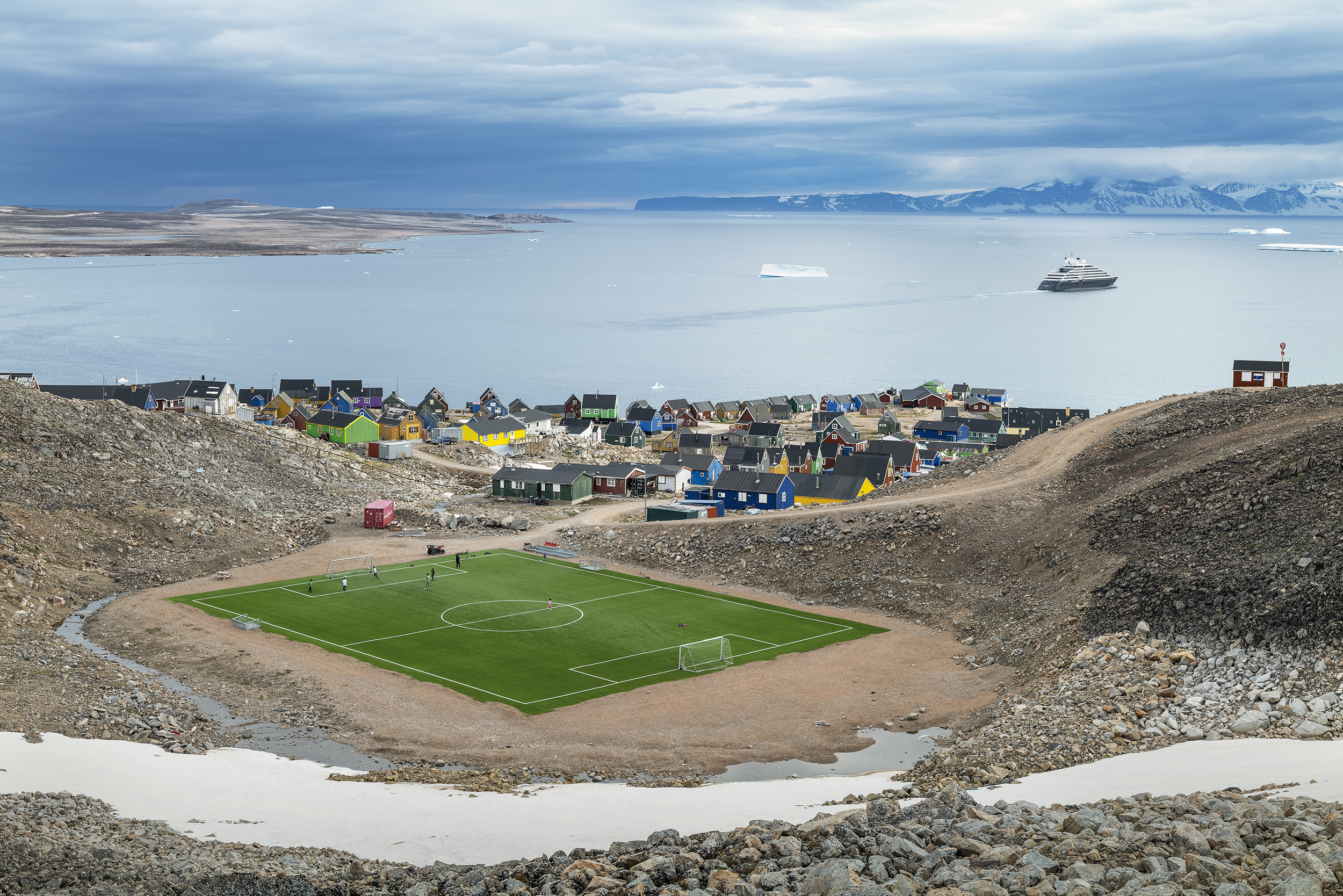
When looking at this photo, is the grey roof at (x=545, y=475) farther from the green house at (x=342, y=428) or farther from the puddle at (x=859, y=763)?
the puddle at (x=859, y=763)

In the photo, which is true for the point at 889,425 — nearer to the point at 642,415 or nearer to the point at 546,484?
the point at 642,415

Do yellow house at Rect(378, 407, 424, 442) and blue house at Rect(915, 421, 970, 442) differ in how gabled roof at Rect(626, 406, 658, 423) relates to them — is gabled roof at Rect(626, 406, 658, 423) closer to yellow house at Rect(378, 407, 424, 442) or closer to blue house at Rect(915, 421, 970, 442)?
yellow house at Rect(378, 407, 424, 442)

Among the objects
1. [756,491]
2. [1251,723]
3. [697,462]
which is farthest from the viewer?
[697,462]

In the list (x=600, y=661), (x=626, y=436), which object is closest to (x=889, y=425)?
(x=626, y=436)

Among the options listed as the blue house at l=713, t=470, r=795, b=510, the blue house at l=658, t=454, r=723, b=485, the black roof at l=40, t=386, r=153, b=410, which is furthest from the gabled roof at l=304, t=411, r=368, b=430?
the blue house at l=713, t=470, r=795, b=510

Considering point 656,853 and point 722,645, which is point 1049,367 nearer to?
point 722,645

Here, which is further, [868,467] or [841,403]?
[841,403]

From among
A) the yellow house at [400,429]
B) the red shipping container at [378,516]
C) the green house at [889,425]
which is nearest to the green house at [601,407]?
the yellow house at [400,429]
